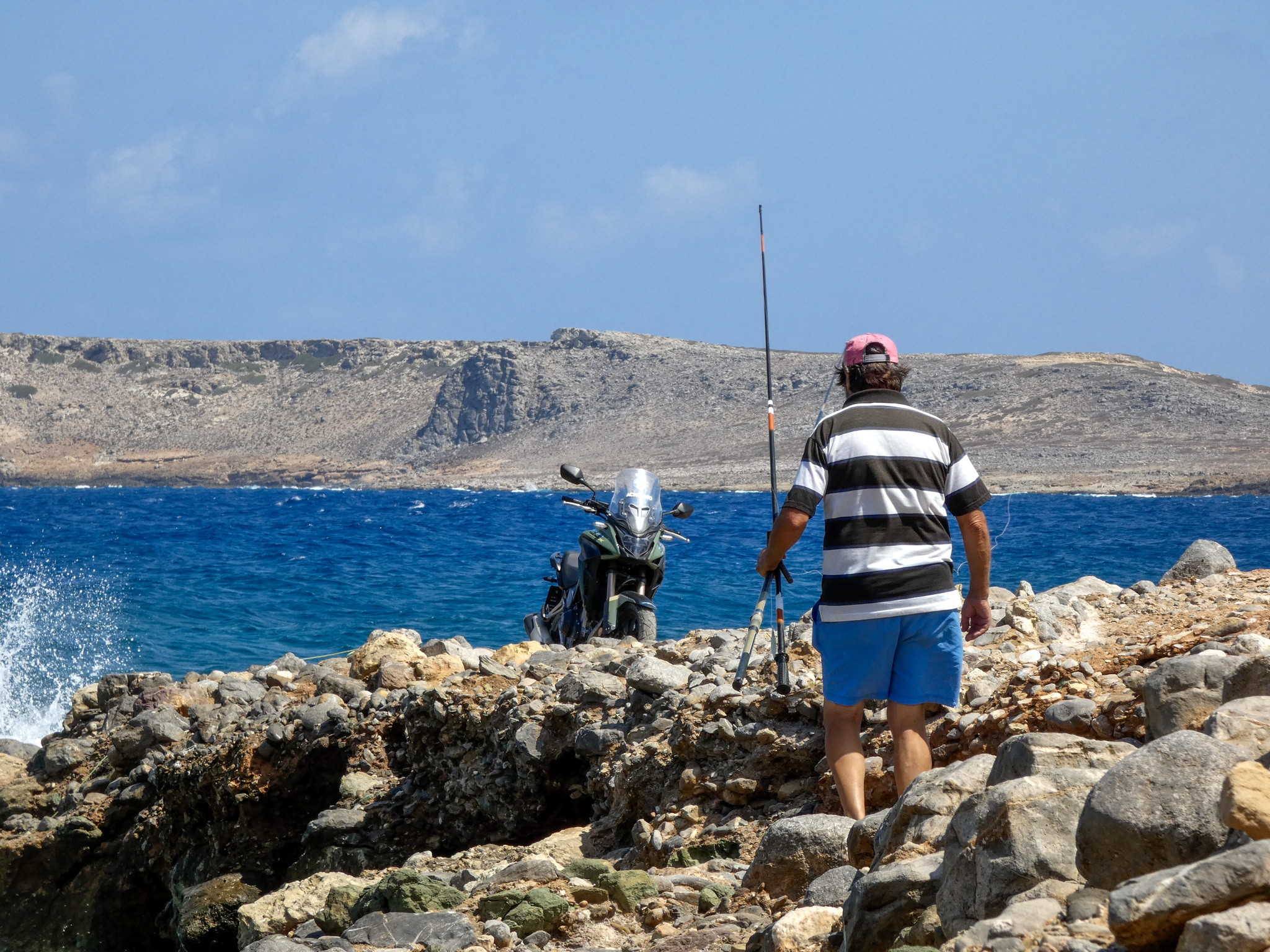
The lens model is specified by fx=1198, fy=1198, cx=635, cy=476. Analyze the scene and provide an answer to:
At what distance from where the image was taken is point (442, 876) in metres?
4.88

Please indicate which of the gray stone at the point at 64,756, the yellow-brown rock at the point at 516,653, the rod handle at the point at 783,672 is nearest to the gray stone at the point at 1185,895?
the rod handle at the point at 783,672

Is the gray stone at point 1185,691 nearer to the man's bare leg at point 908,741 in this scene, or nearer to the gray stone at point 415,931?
the man's bare leg at point 908,741

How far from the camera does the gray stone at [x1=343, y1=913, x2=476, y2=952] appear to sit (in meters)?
4.02

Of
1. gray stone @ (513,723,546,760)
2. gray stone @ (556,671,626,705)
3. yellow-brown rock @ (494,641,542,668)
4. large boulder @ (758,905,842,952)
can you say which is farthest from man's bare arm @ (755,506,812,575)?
yellow-brown rock @ (494,641,542,668)

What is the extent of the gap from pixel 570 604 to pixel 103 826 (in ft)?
11.6

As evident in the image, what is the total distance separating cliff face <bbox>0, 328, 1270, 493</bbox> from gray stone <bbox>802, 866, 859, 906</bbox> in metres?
72.7

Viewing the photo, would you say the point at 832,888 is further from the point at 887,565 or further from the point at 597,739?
the point at 597,739

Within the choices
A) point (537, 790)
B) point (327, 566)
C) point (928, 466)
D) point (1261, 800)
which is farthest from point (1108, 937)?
point (327, 566)

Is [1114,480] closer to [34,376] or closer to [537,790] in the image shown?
[537,790]

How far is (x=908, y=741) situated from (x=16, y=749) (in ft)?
26.3

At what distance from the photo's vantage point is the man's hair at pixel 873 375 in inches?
172

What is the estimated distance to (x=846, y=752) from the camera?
4289 mm

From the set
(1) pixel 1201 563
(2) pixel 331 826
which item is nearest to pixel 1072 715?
(2) pixel 331 826

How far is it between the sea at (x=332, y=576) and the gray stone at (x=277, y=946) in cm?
424
